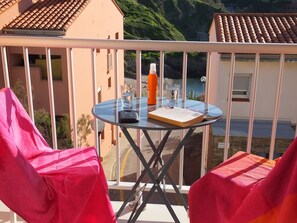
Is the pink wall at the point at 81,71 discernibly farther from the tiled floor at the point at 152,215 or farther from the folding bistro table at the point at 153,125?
the folding bistro table at the point at 153,125

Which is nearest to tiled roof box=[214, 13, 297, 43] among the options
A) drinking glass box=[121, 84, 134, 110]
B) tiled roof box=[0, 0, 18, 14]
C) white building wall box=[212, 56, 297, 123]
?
white building wall box=[212, 56, 297, 123]

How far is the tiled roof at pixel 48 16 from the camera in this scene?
12.0 metres

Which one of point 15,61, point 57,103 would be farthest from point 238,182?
point 15,61

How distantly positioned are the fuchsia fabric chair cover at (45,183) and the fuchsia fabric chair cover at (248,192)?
0.49 meters

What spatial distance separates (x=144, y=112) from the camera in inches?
83.3

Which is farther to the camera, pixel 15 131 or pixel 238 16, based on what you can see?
pixel 238 16

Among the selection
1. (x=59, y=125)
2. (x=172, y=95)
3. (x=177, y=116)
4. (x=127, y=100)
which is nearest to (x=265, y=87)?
(x=59, y=125)

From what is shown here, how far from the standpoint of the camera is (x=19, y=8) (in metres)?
12.9

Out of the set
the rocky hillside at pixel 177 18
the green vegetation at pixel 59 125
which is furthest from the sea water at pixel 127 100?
the rocky hillside at pixel 177 18

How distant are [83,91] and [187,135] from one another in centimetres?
1094

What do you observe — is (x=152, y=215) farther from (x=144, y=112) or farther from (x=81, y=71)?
(x=81, y=71)

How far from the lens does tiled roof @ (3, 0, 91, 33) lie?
39.3ft

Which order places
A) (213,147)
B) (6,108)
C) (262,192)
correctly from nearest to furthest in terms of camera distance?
(262,192)
(6,108)
(213,147)

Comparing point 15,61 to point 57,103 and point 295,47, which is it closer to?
point 57,103
